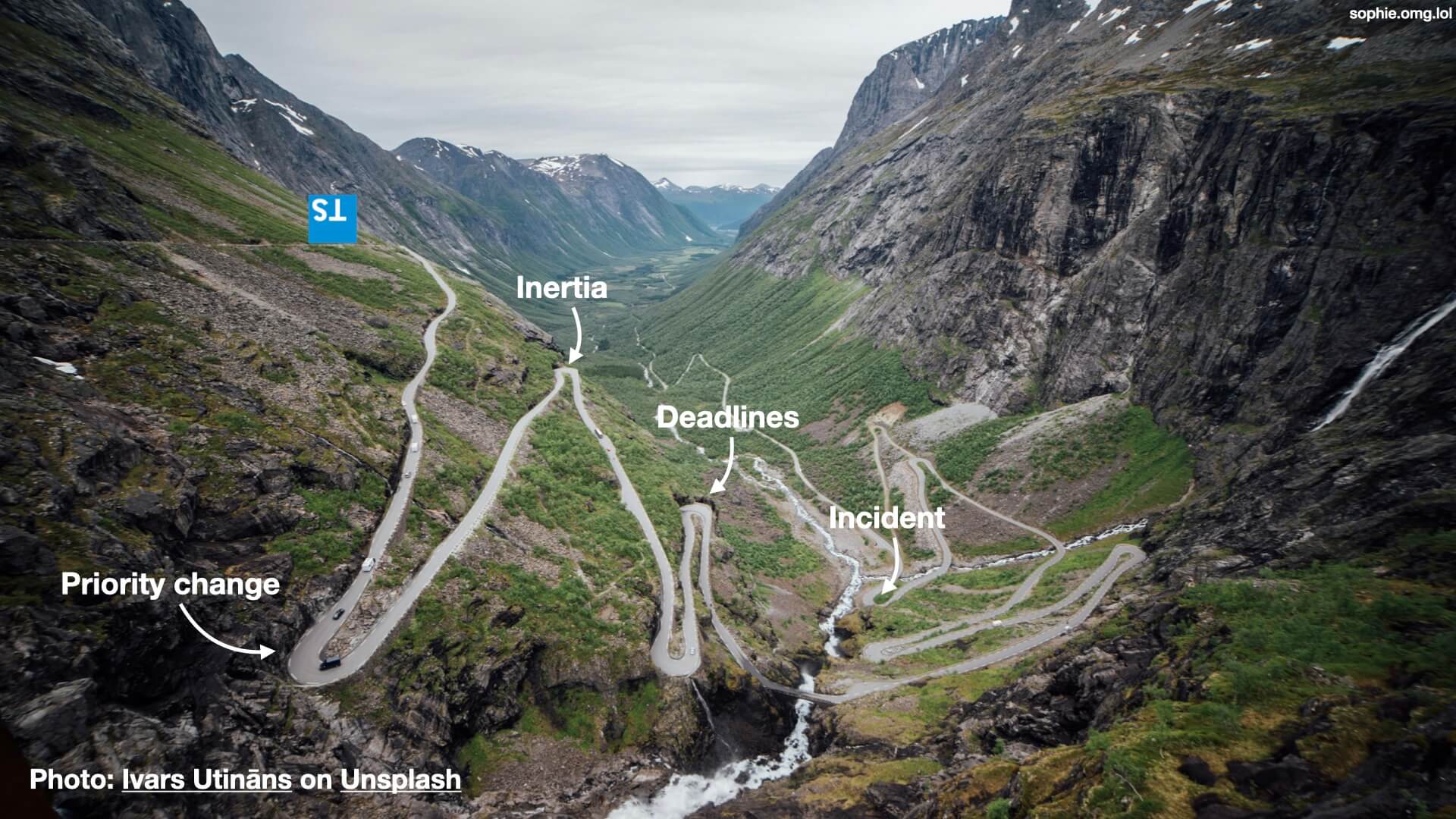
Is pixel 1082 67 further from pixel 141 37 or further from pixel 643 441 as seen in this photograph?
pixel 141 37

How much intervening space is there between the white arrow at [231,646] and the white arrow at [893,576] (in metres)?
59.7

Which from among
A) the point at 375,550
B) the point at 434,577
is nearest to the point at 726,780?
the point at 434,577

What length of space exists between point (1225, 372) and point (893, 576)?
45107mm

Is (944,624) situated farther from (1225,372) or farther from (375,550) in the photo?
(375,550)

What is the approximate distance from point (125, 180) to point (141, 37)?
135 m

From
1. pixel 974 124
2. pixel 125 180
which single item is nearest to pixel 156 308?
pixel 125 180

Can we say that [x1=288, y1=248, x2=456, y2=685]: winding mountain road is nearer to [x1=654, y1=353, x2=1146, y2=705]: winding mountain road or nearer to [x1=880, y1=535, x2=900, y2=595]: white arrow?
[x1=654, y1=353, x2=1146, y2=705]: winding mountain road

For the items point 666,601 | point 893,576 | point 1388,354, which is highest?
point 1388,354

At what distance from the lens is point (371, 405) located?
181ft

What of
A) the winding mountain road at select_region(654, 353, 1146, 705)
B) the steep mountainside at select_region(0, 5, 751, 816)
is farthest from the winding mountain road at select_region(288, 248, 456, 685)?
the winding mountain road at select_region(654, 353, 1146, 705)

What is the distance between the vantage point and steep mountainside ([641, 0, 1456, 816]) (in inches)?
910

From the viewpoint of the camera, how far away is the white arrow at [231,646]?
2988 centimetres

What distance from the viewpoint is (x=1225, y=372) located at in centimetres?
6881

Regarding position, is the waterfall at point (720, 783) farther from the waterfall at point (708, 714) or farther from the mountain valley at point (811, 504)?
the waterfall at point (708, 714)
